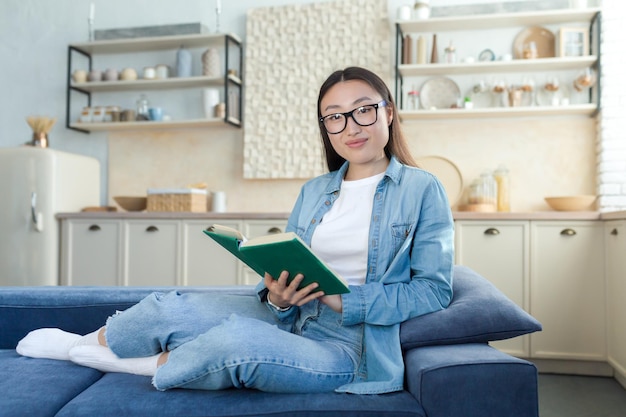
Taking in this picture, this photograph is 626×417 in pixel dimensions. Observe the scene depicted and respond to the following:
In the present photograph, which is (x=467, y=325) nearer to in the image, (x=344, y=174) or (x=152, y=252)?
(x=344, y=174)

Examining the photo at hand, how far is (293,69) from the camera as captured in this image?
432 centimetres

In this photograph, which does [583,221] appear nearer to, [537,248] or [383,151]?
[537,248]

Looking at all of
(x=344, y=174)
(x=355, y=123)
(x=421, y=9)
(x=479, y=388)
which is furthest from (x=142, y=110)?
(x=479, y=388)

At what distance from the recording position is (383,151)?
1.82m

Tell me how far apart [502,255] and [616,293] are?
0.63m

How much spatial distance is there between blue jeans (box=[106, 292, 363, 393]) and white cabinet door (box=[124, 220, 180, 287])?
2283 mm

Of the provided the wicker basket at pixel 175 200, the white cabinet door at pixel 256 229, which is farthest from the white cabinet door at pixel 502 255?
the wicker basket at pixel 175 200

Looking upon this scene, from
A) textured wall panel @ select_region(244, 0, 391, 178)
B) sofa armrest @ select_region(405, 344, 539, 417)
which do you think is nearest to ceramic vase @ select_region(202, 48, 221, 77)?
textured wall panel @ select_region(244, 0, 391, 178)

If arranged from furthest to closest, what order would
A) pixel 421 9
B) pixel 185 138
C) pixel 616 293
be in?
pixel 185 138
pixel 421 9
pixel 616 293

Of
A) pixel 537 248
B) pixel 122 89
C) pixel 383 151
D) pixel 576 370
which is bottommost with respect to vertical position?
pixel 576 370

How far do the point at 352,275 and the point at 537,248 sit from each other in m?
2.10

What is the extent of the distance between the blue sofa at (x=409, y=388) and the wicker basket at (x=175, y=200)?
2.36 metres

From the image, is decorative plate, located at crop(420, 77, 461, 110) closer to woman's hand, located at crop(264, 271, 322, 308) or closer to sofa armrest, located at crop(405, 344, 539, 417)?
woman's hand, located at crop(264, 271, 322, 308)

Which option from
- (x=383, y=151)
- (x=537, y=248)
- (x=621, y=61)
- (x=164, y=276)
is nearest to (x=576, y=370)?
(x=537, y=248)
